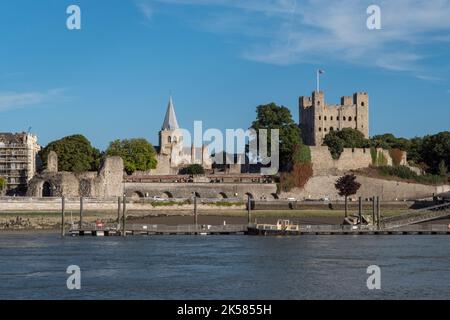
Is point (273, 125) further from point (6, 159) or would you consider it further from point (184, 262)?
point (184, 262)

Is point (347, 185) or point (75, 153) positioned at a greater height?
point (75, 153)

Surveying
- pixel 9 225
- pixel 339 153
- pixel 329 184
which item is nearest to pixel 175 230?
pixel 9 225

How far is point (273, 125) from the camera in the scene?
8138 cm

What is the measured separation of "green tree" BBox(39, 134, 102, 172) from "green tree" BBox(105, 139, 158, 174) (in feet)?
6.95

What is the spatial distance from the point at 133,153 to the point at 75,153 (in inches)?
251

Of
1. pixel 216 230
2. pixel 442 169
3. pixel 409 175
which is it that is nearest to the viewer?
pixel 216 230

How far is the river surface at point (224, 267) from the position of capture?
91.4 feet

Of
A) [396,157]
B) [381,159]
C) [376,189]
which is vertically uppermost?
[396,157]

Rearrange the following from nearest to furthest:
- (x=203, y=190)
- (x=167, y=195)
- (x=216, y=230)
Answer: (x=216, y=230) → (x=167, y=195) → (x=203, y=190)

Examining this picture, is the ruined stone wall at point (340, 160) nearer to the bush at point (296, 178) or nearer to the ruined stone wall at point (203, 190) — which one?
the bush at point (296, 178)

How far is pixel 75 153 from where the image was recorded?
8106 cm

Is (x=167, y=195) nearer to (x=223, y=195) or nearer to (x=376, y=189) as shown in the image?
(x=223, y=195)

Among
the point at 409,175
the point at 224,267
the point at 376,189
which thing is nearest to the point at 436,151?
the point at 409,175

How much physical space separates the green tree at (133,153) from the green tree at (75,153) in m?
2.12
